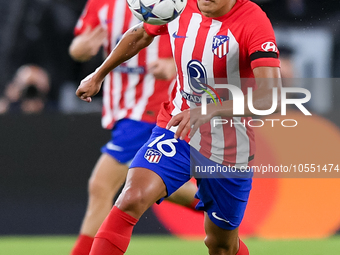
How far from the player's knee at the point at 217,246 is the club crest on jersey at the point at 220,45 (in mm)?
1121

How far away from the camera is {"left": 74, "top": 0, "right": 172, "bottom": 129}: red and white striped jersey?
4.39m

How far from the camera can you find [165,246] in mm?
5332

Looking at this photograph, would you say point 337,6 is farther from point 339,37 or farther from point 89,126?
point 89,126

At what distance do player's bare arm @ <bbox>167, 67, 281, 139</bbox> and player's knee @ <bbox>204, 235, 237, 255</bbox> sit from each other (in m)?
0.99

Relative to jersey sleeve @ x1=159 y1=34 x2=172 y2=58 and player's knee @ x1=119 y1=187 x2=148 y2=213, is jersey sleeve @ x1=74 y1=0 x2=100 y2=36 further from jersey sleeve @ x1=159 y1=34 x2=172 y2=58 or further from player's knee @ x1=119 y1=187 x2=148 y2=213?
player's knee @ x1=119 y1=187 x2=148 y2=213

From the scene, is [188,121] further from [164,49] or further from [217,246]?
[164,49]

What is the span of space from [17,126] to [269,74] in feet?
12.0

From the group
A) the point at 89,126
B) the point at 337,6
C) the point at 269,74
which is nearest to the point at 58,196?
the point at 89,126

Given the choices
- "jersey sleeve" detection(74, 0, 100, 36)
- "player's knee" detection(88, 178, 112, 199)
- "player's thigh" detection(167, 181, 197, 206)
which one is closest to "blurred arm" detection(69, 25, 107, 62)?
"jersey sleeve" detection(74, 0, 100, 36)

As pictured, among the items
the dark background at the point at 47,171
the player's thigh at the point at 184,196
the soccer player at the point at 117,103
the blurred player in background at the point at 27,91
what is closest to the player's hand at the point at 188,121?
the soccer player at the point at 117,103

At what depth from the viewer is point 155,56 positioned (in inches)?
175

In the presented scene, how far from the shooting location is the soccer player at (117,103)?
4.09 m

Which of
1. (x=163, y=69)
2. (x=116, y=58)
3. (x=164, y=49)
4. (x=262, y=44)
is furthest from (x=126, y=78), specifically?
(x=262, y=44)

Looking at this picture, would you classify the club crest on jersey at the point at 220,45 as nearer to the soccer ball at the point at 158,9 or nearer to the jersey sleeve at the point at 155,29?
the soccer ball at the point at 158,9
